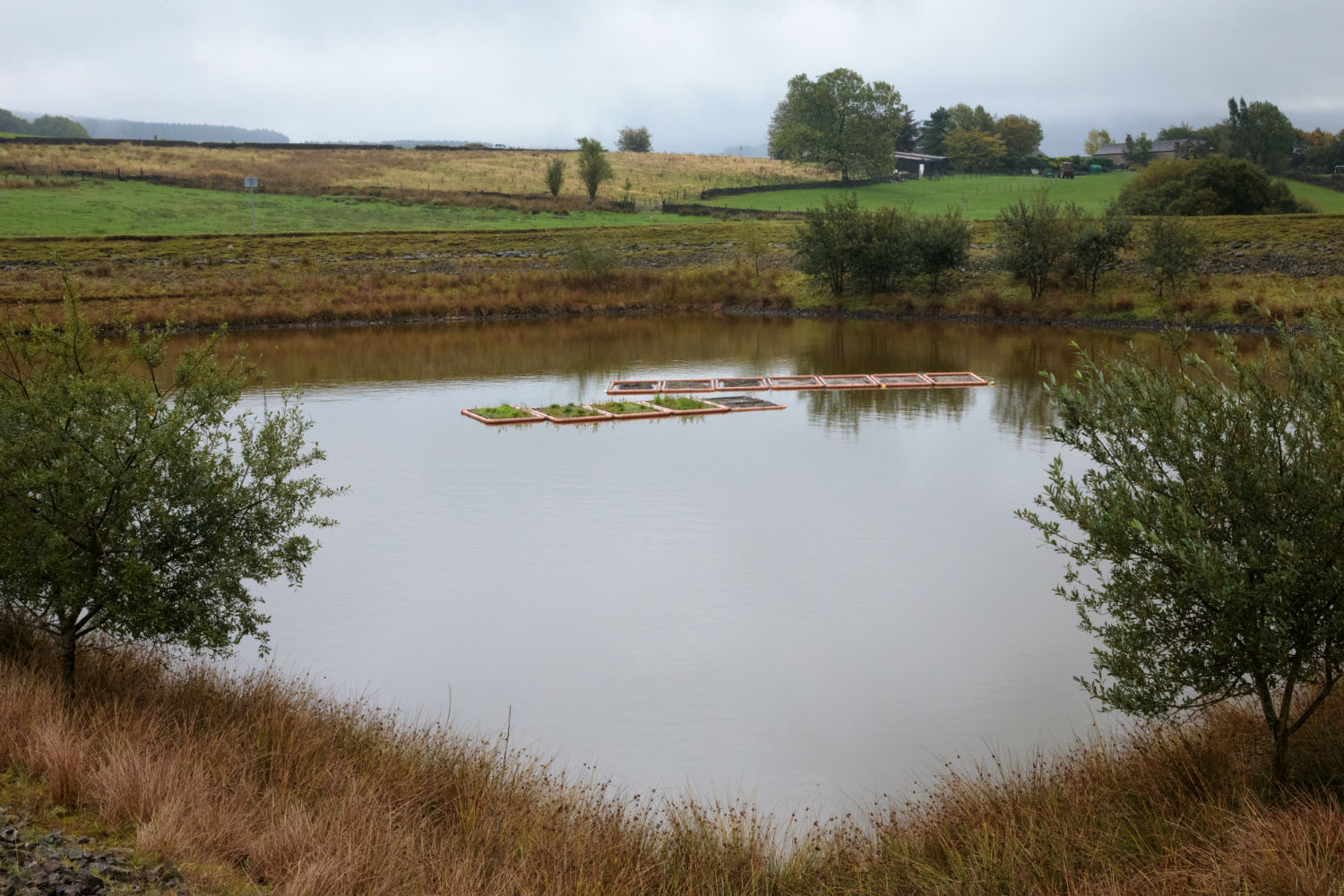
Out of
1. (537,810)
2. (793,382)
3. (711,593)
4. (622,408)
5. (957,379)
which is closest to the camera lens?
(537,810)

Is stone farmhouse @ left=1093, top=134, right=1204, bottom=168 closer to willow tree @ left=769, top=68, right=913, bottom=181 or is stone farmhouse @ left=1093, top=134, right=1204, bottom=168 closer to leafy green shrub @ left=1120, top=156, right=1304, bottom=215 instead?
willow tree @ left=769, top=68, right=913, bottom=181

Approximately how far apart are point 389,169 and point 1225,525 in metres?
74.0

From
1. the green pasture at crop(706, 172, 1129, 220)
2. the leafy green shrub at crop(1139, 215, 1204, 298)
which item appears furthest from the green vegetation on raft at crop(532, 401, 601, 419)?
the green pasture at crop(706, 172, 1129, 220)

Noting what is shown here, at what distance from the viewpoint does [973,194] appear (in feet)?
234

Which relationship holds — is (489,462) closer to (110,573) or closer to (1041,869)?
(110,573)

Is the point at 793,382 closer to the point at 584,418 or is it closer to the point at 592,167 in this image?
the point at 584,418

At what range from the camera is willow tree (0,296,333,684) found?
25.7 ft

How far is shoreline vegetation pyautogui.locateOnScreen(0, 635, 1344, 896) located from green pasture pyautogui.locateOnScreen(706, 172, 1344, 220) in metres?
54.3

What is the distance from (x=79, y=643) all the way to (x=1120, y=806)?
825cm

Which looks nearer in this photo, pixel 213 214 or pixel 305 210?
pixel 213 214

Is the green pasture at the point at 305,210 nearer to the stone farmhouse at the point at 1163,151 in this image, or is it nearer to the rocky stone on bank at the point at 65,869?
the stone farmhouse at the point at 1163,151

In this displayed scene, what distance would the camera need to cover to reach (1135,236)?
40750mm

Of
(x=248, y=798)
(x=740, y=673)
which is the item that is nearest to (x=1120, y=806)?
(x=740, y=673)

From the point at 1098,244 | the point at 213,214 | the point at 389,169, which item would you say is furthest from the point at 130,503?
the point at 389,169
